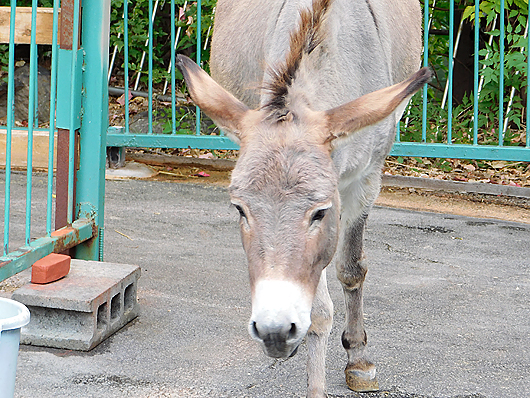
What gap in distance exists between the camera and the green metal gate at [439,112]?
671 cm

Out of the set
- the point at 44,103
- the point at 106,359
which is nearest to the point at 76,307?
the point at 106,359

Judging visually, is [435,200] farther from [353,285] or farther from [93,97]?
[93,97]

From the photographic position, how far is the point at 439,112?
27.3 feet

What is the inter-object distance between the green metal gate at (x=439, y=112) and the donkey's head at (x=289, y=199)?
14.8ft

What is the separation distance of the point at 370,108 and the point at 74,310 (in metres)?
1.83

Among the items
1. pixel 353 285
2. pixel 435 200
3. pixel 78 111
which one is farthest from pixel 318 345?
pixel 435 200

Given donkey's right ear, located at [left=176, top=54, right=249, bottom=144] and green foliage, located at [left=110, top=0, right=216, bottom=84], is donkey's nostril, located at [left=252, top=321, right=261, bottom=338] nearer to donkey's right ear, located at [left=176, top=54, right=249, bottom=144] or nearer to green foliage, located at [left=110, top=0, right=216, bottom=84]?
donkey's right ear, located at [left=176, top=54, right=249, bottom=144]

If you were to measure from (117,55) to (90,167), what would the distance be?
602cm

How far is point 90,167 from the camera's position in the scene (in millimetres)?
3824

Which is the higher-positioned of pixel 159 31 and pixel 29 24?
pixel 159 31

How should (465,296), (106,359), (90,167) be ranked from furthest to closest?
1. (465,296)
2. (90,167)
3. (106,359)

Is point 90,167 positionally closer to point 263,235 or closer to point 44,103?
point 263,235

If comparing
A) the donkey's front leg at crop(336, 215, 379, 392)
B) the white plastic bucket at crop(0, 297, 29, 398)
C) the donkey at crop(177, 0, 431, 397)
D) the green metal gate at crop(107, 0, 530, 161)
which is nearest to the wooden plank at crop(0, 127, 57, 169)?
the green metal gate at crop(107, 0, 530, 161)

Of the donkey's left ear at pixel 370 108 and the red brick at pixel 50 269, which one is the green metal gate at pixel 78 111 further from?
the donkey's left ear at pixel 370 108
